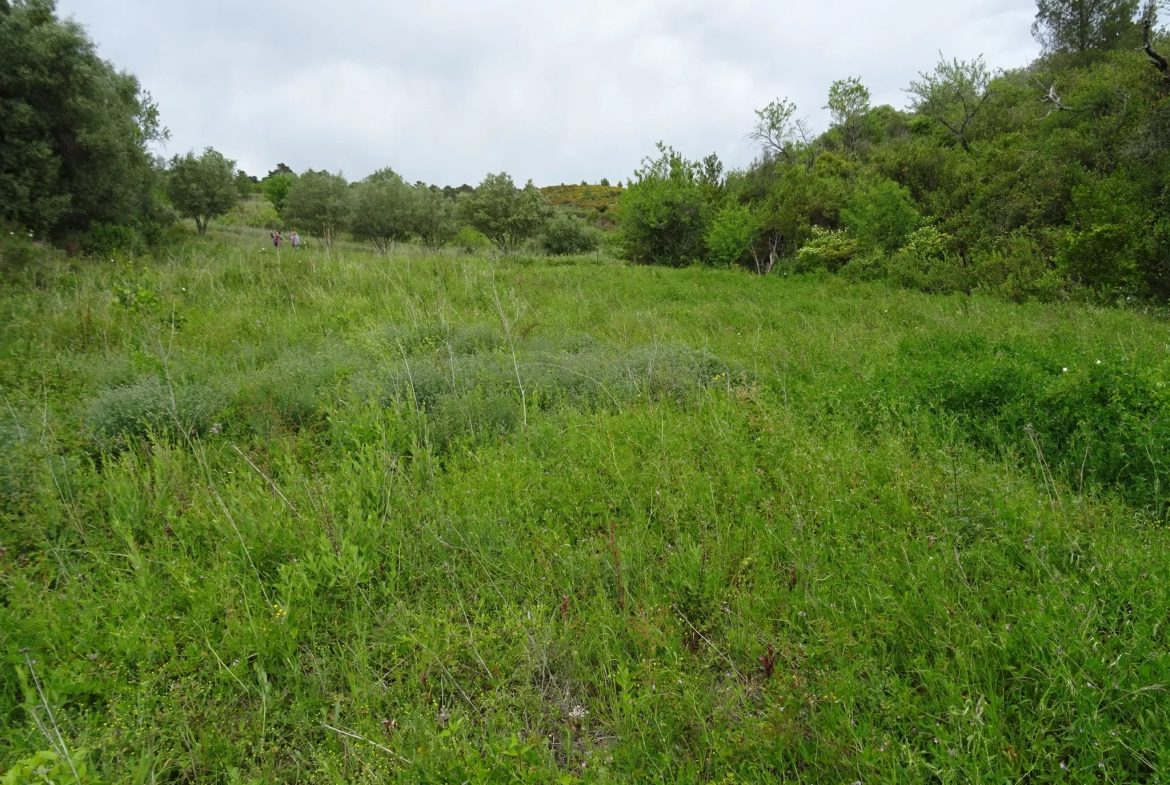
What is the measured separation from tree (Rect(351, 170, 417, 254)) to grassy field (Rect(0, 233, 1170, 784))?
29361 mm

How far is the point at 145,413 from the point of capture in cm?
402

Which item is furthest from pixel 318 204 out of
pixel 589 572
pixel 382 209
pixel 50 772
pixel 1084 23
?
pixel 1084 23

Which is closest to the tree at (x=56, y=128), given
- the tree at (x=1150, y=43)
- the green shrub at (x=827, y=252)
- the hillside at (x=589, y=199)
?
the green shrub at (x=827, y=252)

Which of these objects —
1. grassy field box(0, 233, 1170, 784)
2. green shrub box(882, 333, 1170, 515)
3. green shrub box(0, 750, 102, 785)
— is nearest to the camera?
green shrub box(0, 750, 102, 785)

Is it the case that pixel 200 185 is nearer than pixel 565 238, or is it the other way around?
pixel 200 185

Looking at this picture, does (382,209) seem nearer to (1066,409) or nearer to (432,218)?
(432,218)

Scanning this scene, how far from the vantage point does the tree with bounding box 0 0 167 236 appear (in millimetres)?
12258

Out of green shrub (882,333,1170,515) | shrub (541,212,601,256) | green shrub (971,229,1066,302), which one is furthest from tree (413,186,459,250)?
green shrub (882,333,1170,515)

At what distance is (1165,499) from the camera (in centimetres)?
291

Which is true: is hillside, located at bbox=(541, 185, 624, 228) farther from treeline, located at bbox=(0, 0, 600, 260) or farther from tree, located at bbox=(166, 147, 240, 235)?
treeline, located at bbox=(0, 0, 600, 260)

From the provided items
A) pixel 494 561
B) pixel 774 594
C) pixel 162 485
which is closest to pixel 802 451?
pixel 774 594

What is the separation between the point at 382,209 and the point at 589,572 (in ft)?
113

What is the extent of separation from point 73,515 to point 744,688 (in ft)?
12.3

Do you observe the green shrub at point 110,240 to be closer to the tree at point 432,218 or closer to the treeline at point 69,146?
the treeline at point 69,146
